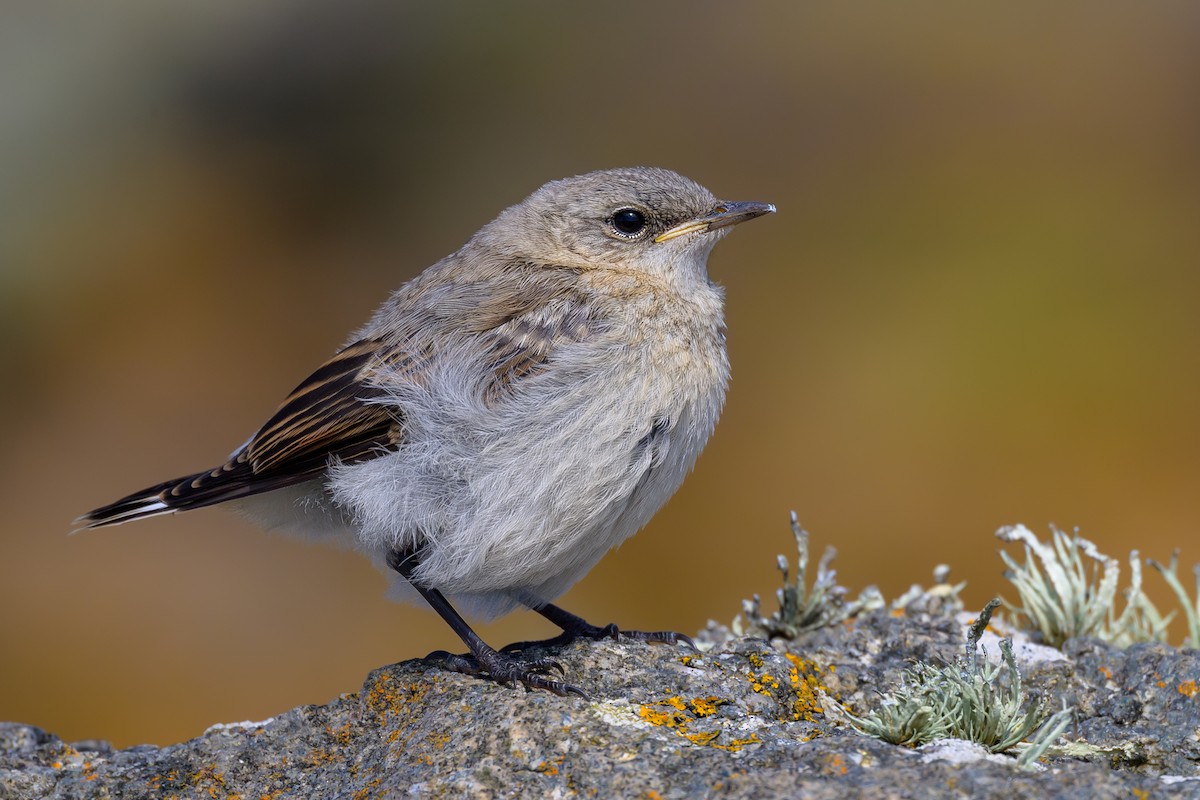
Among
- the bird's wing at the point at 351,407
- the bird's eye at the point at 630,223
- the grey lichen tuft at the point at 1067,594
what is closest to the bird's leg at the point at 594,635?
the bird's wing at the point at 351,407

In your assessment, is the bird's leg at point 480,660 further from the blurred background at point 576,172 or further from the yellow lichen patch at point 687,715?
the blurred background at point 576,172

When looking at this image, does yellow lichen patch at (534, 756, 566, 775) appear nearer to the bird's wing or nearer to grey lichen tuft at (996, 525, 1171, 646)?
the bird's wing

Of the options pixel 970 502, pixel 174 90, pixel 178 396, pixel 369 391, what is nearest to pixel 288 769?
pixel 369 391

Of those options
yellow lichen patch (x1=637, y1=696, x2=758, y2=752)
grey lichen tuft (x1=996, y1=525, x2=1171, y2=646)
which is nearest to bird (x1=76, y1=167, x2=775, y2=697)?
yellow lichen patch (x1=637, y1=696, x2=758, y2=752)

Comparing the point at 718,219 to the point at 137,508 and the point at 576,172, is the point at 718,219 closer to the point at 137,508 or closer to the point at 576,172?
the point at 137,508

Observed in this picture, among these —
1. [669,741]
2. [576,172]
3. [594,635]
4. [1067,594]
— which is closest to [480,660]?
[594,635]

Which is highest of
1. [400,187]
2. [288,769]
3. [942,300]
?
[400,187]

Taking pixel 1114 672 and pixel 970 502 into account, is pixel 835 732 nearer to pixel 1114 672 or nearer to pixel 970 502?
pixel 1114 672

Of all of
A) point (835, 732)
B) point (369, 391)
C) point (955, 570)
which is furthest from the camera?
point (955, 570)
